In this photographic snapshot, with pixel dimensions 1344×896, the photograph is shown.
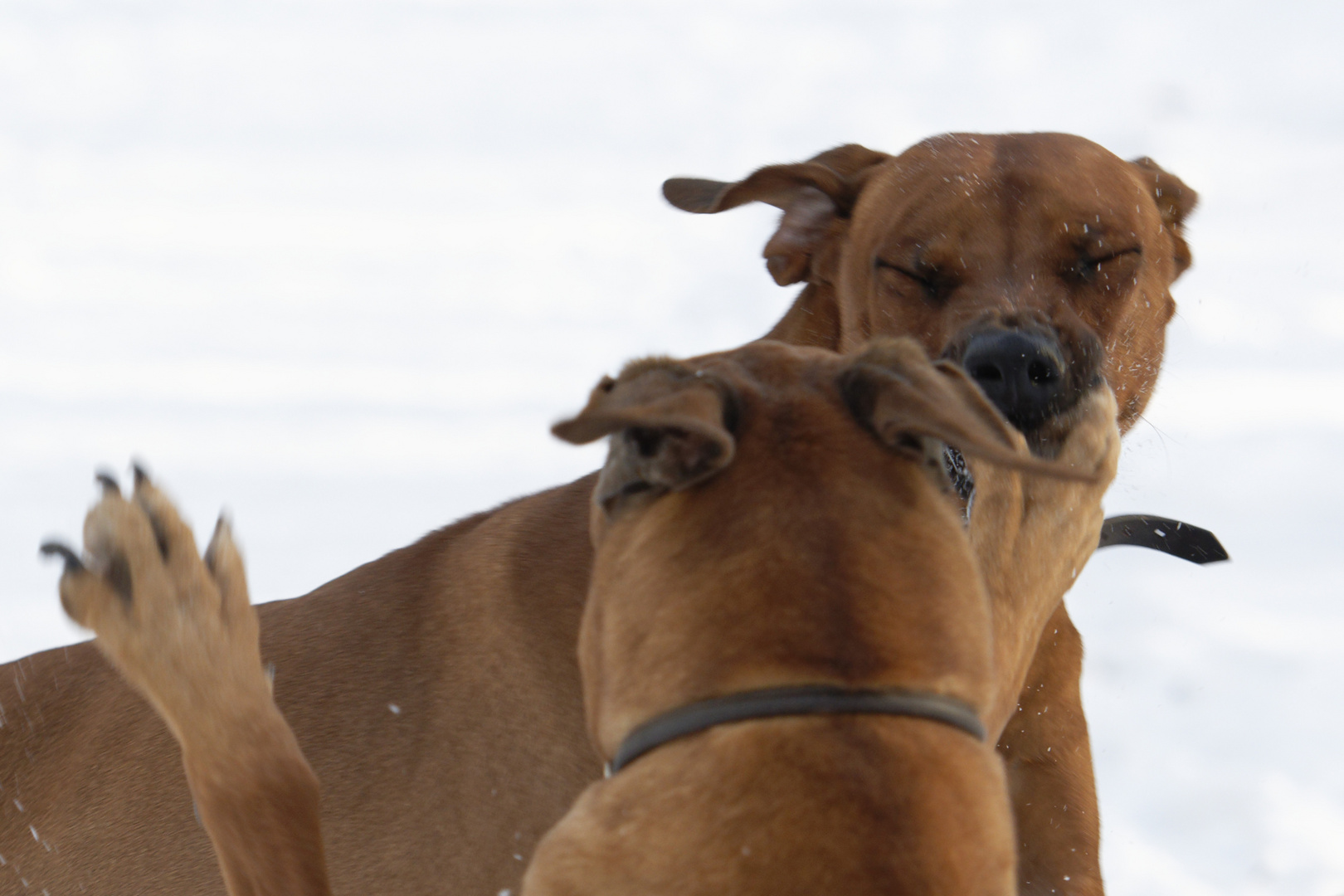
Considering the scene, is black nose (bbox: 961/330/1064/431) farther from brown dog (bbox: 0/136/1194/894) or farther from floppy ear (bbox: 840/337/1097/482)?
floppy ear (bbox: 840/337/1097/482)

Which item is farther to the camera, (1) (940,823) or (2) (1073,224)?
(2) (1073,224)

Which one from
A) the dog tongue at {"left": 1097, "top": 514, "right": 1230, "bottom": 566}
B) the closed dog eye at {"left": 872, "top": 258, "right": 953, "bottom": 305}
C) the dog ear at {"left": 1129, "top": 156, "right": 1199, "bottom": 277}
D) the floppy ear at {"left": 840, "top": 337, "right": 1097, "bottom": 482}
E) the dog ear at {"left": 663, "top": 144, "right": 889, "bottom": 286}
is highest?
the dog ear at {"left": 663, "top": 144, "right": 889, "bottom": 286}

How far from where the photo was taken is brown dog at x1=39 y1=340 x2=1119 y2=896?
Answer: 196cm

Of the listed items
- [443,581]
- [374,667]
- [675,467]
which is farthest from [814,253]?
[675,467]

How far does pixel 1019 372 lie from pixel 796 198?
133 centimetres

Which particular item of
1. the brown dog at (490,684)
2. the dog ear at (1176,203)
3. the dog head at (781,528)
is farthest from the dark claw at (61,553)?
the dog ear at (1176,203)

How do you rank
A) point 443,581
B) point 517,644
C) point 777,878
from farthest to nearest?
point 443,581, point 517,644, point 777,878

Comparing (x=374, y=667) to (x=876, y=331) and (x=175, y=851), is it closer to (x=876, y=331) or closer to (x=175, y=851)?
(x=175, y=851)

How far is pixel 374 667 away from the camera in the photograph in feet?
13.8

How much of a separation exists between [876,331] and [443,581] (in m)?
1.55

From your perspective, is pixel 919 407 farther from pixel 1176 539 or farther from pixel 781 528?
pixel 1176 539

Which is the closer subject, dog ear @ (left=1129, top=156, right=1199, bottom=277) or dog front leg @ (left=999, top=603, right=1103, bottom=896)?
dog front leg @ (left=999, top=603, right=1103, bottom=896)

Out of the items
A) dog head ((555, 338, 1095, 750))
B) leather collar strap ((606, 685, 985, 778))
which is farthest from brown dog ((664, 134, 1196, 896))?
leather collar strap ((606, 685, 985, 778))

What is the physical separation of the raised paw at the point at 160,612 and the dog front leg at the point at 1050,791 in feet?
7.01
